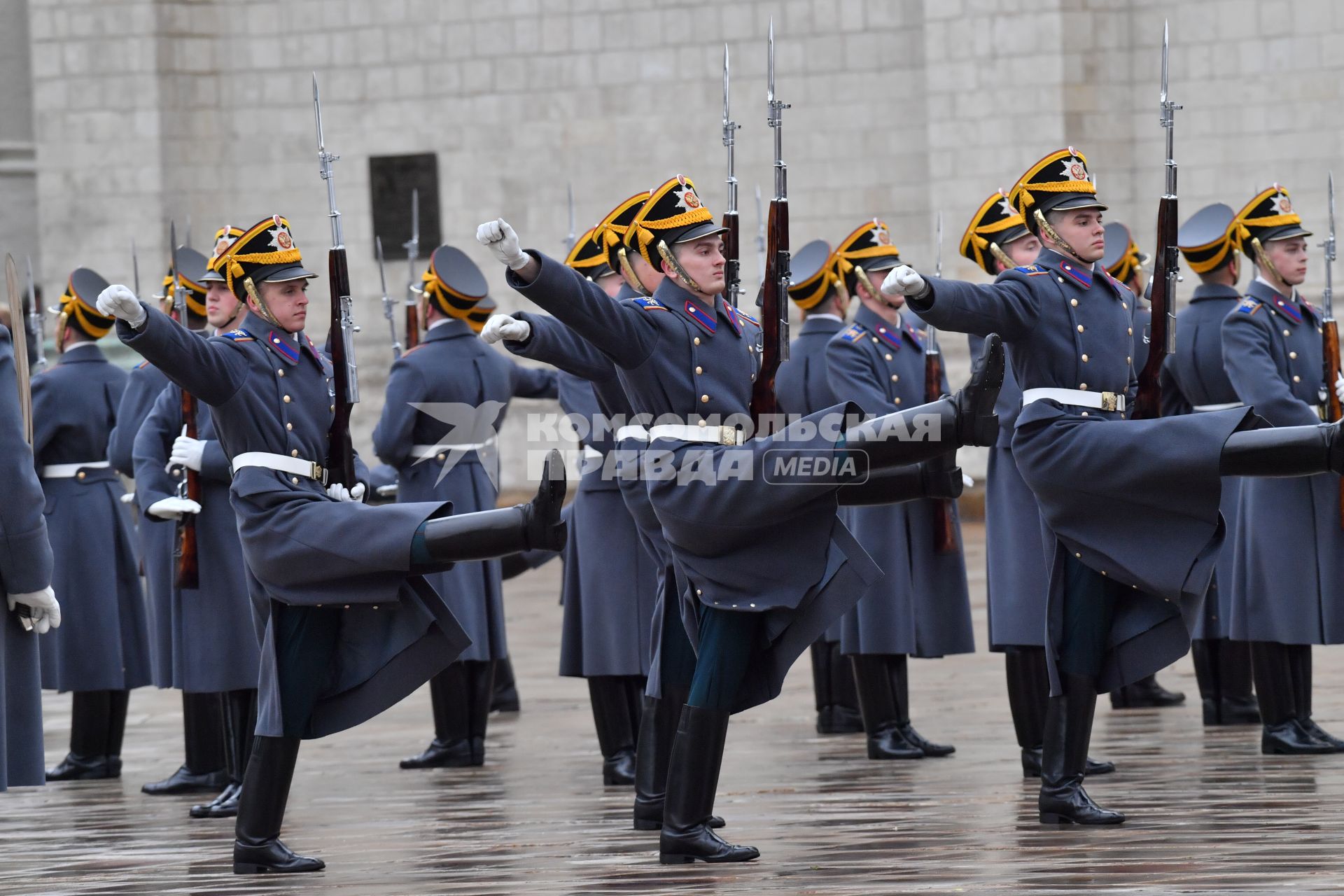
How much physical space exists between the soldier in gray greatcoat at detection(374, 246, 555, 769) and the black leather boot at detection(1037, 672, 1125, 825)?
266cm

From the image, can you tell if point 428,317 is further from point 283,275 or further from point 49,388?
point 283,275

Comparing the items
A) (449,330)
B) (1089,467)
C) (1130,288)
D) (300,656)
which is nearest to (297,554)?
(300,656)

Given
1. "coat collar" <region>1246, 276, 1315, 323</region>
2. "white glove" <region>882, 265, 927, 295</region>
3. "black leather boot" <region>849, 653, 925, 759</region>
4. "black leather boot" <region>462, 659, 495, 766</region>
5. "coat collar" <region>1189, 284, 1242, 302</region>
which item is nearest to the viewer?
"white glove" <region>882, 265, 927, 295</region>

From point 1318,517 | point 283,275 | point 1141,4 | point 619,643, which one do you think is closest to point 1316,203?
point 1141,4

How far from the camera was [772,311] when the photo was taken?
17.6 feet

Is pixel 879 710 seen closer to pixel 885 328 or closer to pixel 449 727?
pixel 885 328

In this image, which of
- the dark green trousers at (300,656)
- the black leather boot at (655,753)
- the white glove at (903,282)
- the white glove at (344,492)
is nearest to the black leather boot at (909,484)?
the black leather boot at (655,753)

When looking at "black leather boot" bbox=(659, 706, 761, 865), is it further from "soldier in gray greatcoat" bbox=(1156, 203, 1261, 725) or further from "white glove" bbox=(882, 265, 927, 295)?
"soldier in gray greatcoat" bbox=(1156, 203, 1261, 725)

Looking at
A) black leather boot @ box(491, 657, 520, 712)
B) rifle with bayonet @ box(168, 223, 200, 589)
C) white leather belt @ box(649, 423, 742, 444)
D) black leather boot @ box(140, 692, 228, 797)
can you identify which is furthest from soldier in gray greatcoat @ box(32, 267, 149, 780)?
white leather belt @ box(649, 423, 742, 444)

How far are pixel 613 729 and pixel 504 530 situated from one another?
2130 mm

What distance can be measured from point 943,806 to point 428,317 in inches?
121

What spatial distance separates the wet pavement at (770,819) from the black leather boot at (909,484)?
2.82 feet

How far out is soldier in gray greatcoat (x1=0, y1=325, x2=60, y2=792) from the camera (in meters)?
5.17

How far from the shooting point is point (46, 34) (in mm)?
16547
